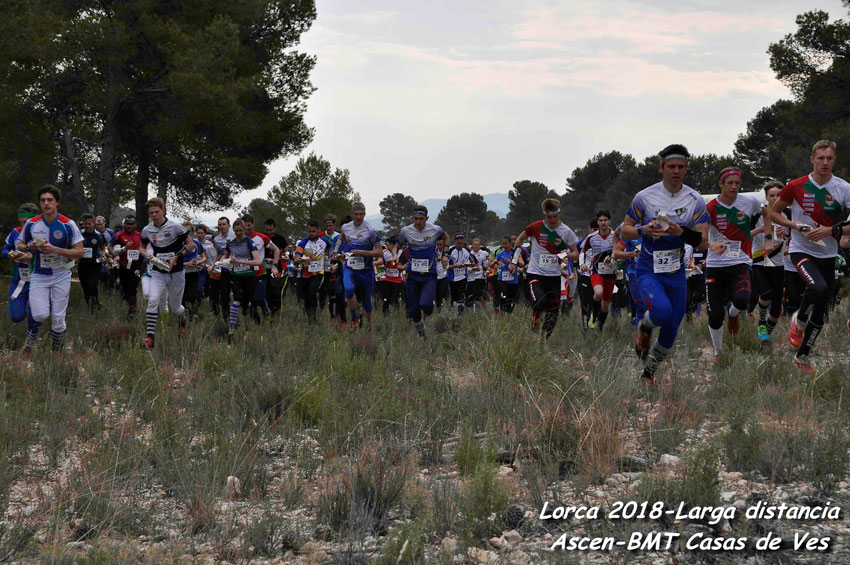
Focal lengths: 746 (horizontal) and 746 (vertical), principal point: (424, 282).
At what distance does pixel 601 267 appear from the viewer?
1091 cm

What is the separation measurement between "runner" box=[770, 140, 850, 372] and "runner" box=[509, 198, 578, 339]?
9.26ft

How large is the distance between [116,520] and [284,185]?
60.5 meters

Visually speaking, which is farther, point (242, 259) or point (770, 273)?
point (242, 259)

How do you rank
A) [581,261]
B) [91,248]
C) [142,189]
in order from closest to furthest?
[581,261] < [91,248] < [142,189]

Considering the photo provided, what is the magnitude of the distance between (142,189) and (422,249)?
16.9m

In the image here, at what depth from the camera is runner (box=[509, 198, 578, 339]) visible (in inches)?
385

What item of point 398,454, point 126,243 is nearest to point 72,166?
point 126,243

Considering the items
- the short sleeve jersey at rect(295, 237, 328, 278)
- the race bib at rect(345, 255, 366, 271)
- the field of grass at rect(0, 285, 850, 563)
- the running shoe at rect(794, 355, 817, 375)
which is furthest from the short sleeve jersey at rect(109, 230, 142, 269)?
the running shoe at rect(794, 355, 817, 375)

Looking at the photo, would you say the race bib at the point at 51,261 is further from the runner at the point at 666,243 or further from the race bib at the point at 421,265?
the runner at the point at 666,243

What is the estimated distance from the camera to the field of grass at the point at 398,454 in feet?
11.8

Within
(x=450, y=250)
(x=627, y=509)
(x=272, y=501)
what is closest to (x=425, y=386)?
(x=272, y=501)

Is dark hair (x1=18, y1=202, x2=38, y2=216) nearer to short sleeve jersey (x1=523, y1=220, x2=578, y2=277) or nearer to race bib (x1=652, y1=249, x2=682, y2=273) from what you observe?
short sleeve jersey (x1=523, y1=220, x2=578, y2=277)

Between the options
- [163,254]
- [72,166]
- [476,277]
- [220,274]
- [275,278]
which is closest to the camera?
[163,254]

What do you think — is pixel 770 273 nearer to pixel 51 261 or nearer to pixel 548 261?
pixel 548 261
